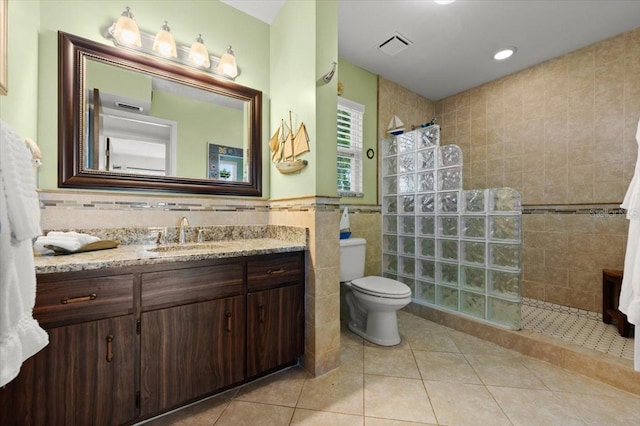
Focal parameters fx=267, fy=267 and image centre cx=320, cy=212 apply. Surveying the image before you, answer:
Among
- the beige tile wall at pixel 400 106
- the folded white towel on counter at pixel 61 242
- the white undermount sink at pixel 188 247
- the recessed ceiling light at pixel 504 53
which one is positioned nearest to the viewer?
the folded white towel on counter at pixel 61 242

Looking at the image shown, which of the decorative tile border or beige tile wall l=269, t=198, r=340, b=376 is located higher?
the decorative tile border

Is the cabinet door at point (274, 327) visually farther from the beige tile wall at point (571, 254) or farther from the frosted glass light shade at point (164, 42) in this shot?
the beige tile wall at point (571, 254)

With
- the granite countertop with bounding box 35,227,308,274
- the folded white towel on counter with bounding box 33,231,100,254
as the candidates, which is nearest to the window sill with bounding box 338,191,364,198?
the granite countertop with bounding box 35,227,308,274

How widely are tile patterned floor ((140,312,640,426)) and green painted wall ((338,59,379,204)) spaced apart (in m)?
1.51

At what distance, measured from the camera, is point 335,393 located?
150 centimetres

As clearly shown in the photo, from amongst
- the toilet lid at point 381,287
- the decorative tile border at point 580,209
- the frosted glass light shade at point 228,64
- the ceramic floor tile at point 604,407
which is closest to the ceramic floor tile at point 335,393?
the toilet lid at point 381,287

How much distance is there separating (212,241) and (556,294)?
3219 mm

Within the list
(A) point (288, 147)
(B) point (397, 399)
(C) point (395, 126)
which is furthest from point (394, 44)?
(B) point (397, 399)

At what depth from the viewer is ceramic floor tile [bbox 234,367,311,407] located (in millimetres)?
1439

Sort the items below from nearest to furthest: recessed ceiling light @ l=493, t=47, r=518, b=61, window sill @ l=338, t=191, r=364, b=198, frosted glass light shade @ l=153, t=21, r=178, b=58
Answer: frosted glass light shade @ l=153, t=21, r=178, b=58 → recessed ceiling light @ l=493, t=47, r=518, b=61 → window sill @ l=338, t=191, r=364, b=198

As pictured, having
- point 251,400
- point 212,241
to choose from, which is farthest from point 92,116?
point 251,400

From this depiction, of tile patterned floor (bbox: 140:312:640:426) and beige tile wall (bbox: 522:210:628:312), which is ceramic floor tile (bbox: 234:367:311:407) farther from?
beige tile wall (bbox: 522:210:628:312)

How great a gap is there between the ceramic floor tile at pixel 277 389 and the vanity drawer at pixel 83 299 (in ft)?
2.61

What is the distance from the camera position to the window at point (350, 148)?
267 cm
